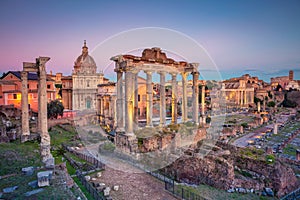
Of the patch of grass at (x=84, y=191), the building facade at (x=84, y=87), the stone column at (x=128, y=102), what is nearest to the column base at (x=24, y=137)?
the patch of grass at (x=84, y=191)

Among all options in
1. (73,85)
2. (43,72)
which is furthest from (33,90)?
(43,72)

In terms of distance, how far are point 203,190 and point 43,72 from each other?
1362 centimetres

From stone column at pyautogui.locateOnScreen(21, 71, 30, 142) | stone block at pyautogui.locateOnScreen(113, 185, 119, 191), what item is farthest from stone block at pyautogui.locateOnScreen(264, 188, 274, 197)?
stone column at pyautogui.locateOnScreen(21, 71, 30, 142)

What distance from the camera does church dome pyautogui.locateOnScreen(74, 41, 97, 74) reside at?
4362cm

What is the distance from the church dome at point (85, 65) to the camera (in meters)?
43.6

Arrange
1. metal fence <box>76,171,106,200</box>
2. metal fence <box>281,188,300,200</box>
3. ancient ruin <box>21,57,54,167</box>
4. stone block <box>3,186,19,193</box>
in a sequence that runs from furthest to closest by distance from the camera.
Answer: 1. ancient ruin <box>21,57,54,167</box>
2. metal fence <box>281,188,300,200</box>
3. metal fence <box>76,171,106,200</box>
4. stone block <box>3,186,19,193</box>

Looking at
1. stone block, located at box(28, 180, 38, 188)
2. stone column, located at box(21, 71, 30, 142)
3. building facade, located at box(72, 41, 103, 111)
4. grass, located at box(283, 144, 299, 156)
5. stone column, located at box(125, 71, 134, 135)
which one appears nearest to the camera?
stone block, located at box(28, 180, 38, 188)

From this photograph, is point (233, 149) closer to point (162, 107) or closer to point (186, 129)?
point (186, 129)

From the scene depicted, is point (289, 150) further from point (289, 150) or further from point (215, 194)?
point (215, 194)

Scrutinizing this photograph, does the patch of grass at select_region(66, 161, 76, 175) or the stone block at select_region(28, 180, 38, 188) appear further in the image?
the patch of grass at select_region(66, 161, 76, 175)

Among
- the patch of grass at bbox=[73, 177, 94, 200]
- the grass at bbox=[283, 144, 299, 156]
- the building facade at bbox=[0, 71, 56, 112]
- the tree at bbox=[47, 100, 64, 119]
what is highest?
the building facade at bbox=[0, 71, 56, 112]

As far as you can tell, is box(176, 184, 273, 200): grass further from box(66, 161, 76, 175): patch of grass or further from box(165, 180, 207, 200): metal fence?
box(66, 161, 76, 175): patch of grass

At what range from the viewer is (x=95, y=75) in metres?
43.1

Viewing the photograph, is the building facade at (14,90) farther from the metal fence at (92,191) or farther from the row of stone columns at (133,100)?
the metal fence at (92,191)
